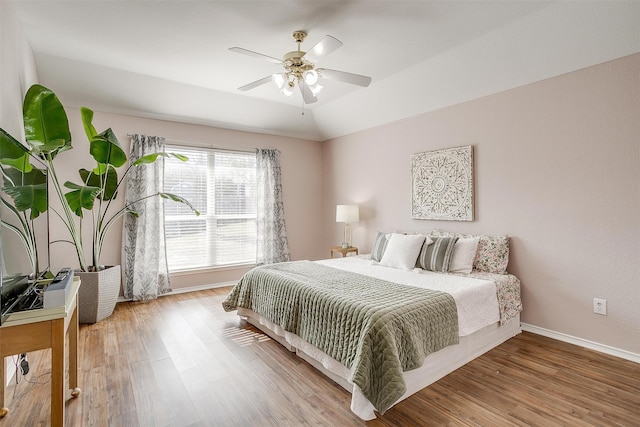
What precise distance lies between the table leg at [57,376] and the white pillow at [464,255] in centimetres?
319

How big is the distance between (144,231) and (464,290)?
3.89 metres

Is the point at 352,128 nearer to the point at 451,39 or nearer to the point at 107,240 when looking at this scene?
the point at 451,39

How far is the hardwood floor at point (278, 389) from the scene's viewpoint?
73.5 inches

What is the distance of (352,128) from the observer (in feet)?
16.8

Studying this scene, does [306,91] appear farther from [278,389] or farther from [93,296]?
[93,296]

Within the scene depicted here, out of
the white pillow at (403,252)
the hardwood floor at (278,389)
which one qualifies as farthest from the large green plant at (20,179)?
the white pillow at (403,252)

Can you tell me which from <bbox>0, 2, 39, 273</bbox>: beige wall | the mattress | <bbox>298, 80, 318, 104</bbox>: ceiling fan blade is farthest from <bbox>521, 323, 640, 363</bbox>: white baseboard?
<bbox>0, 2, 39, 273</bbox>: beige wall

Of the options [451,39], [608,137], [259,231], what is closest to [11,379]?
[259,231]

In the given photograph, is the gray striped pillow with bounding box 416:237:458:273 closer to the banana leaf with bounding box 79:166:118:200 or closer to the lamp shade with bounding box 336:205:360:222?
the lamp shade with bounding box 336:205:360:222

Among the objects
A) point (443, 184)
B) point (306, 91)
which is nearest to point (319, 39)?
point (306, 91)

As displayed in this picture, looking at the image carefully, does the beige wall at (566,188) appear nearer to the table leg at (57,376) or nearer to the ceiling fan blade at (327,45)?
the ceiling fan blade at (327,45)

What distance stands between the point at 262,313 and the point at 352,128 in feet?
10.9

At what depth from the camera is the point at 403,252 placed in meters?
3.57

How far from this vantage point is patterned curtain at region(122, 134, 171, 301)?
13.6ft
